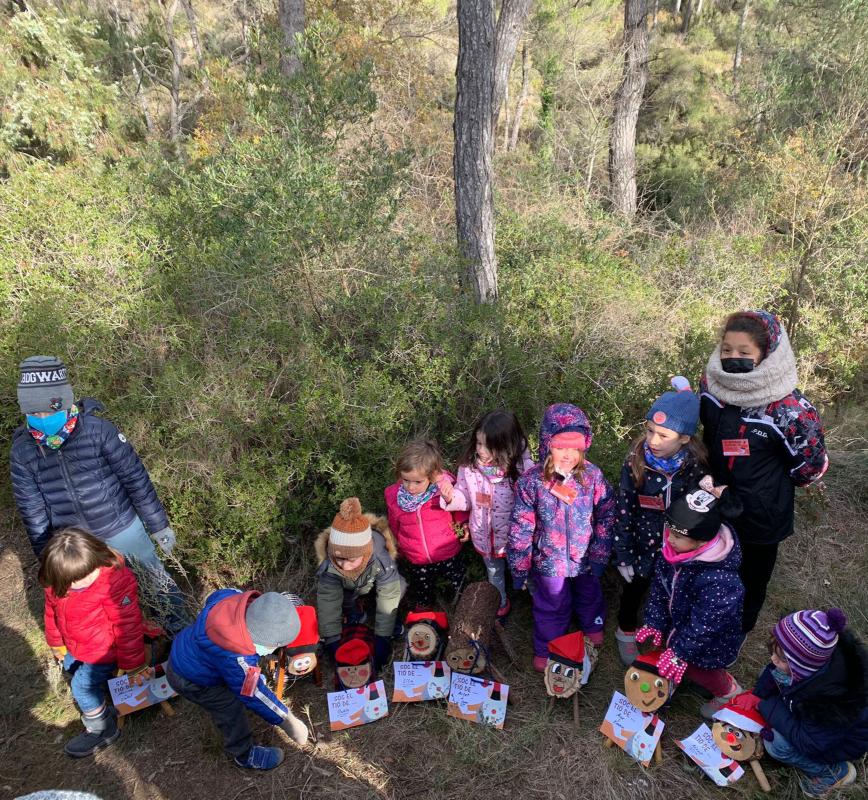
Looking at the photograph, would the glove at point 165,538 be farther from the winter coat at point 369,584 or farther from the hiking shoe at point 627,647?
the hiking shoe at point 627,647

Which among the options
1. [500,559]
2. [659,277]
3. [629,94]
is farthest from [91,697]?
[629,94]

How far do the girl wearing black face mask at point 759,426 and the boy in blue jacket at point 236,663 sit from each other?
7.32 feet

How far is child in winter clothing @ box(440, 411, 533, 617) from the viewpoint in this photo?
3129 mm

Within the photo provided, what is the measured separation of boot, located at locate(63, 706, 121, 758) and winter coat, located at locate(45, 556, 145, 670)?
28 cm

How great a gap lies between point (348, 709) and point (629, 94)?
978 centimetres

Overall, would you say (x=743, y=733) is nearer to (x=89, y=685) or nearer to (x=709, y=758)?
(x=709, y=758)

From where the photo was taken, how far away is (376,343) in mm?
4355

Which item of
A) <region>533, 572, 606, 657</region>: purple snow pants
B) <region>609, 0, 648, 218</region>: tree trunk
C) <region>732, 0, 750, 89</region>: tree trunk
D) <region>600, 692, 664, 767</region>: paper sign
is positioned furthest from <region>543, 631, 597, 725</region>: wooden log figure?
<region>732, 0, 750, 89</region>: tree trunk

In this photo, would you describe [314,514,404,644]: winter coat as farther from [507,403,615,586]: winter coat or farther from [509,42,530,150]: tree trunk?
[509,42,530,150]: tree trunk

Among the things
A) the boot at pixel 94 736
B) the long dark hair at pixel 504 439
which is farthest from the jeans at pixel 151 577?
the long dark hair at pixel 504 439

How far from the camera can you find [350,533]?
9.84ft

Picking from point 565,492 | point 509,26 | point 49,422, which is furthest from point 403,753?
point 509,26

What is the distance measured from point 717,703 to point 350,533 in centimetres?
209

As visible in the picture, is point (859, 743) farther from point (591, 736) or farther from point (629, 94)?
point (629, 94)
